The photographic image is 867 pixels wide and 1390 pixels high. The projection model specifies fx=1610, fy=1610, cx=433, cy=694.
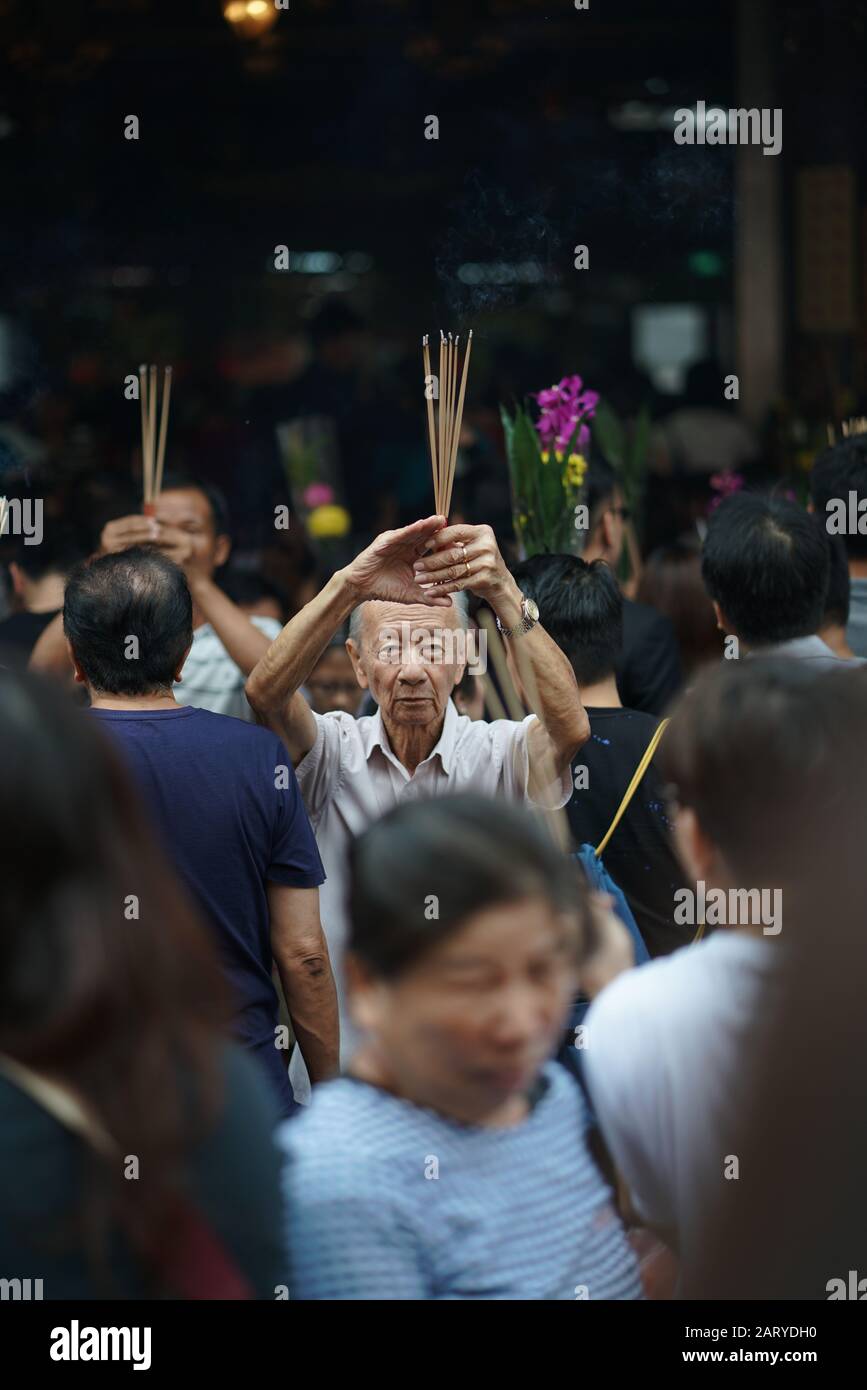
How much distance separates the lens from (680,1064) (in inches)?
51.0

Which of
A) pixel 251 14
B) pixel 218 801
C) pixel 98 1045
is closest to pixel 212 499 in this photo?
pixel 218 801

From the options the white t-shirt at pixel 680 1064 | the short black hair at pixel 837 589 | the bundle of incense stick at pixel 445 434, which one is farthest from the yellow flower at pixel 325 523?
the white t-shirt at pixel 680 1064

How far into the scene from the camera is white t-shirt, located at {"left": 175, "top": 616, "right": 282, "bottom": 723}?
3.03 m

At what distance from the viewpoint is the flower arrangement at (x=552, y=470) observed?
3.04 m

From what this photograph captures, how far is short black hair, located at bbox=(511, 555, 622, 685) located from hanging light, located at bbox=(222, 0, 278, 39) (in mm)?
3761

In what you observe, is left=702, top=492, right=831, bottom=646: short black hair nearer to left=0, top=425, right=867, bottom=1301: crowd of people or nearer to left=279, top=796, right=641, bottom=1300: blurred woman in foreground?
left=0, top=425, right=867, bottom=1301: crowd of people

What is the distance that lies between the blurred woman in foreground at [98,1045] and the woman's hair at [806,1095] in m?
0.42

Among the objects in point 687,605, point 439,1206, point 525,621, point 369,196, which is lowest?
point 439,1206

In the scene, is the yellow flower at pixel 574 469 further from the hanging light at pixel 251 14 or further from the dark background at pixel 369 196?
the hanging light at pixel 251 14

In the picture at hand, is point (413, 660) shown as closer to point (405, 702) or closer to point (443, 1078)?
point (405, 702)

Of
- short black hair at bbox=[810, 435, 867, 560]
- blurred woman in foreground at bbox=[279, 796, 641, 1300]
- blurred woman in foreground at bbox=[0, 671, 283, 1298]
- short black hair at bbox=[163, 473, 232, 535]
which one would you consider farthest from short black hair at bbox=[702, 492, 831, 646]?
blurred woman in foreground at bbox=[0, 671, 283, 1298]

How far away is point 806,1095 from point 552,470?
1949 millimetres

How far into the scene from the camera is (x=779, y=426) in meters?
5.41

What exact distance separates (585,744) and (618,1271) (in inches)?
44.5
